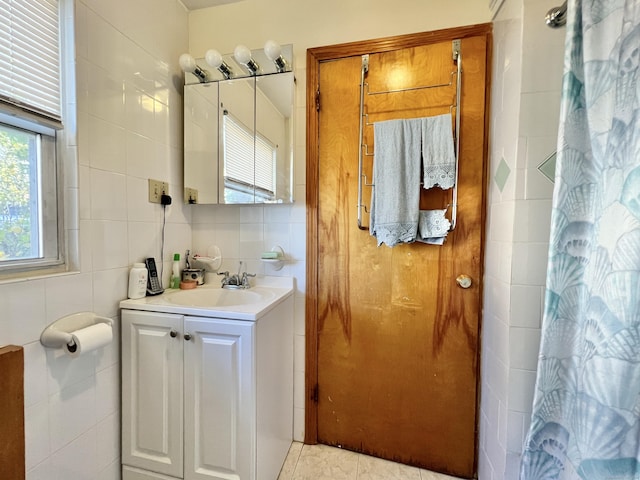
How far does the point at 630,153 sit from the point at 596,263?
265 millimetres

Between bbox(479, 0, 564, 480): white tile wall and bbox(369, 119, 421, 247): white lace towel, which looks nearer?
bbox(479, 0, 564, 480): white tile wall

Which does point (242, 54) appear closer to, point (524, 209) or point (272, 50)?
point (272, 50)

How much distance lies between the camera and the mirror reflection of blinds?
1.48 metres

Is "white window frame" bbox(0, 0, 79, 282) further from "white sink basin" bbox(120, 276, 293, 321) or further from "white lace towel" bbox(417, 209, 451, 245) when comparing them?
"white lace towel" bbox(417, 209, 451, 245)

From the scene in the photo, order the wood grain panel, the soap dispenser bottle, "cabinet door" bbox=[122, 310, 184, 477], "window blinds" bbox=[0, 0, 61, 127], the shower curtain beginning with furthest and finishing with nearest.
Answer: the soap dispenser bottle
"cabinet door" bbox=[122, 310, 184, 477]
"window blinds" bbox=[0, 0, 61, 127]
the wood grain panel
the shower curtain

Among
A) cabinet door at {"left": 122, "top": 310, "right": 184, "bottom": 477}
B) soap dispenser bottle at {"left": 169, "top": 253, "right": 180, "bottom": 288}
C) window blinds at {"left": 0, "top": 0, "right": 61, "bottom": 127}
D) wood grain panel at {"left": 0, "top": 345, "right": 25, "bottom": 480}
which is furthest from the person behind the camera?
soap dispenser bottle at {"left": 169, "top": 253, "right": 180, "bottom": 288}

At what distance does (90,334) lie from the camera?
954 mm

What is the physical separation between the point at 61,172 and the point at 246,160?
0.77 m

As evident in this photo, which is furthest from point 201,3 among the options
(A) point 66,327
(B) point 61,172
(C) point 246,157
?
(A) point 66,327

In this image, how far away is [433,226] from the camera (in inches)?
50.1

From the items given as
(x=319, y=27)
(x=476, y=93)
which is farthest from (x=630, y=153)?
(x=319, y=27)

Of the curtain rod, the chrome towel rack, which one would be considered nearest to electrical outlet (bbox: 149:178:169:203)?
the chrome towel rack

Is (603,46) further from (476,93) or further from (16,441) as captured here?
(16,441)

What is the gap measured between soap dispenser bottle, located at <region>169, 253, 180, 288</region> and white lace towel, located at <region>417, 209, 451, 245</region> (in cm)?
129
